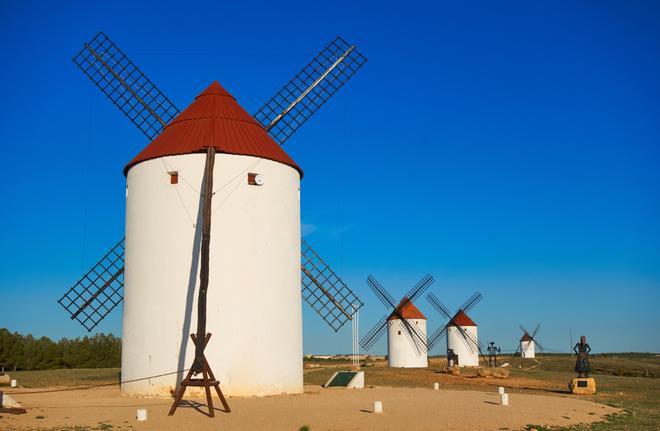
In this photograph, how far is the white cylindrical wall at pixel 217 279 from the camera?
61.7 ft

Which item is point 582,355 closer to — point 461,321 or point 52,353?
point 461,321

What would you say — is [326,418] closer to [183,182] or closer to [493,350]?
[183,182]

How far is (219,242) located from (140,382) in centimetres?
454

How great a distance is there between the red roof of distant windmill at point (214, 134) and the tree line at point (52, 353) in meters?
35.2

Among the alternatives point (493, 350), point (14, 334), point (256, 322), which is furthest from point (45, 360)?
point (256, 322)

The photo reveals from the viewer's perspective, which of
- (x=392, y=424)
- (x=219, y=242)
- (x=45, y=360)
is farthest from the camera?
(x=45, y=360)

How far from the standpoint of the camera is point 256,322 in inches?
757

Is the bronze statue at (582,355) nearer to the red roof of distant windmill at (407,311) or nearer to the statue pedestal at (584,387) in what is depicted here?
the statue pedestal at (584,387)

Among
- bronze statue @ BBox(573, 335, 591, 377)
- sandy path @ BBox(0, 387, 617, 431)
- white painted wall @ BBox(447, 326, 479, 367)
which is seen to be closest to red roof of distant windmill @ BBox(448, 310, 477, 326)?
white painted wall @ BBox(447, 326, 479, 367)

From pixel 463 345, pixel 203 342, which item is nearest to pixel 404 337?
pixel 463 345

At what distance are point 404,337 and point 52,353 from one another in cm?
2700

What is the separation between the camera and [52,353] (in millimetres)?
52469

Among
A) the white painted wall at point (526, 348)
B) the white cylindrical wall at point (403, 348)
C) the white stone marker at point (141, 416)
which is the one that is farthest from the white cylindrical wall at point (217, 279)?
the white painted wall at point (526, 348)

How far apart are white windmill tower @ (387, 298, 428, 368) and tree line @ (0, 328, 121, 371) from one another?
21660mm
